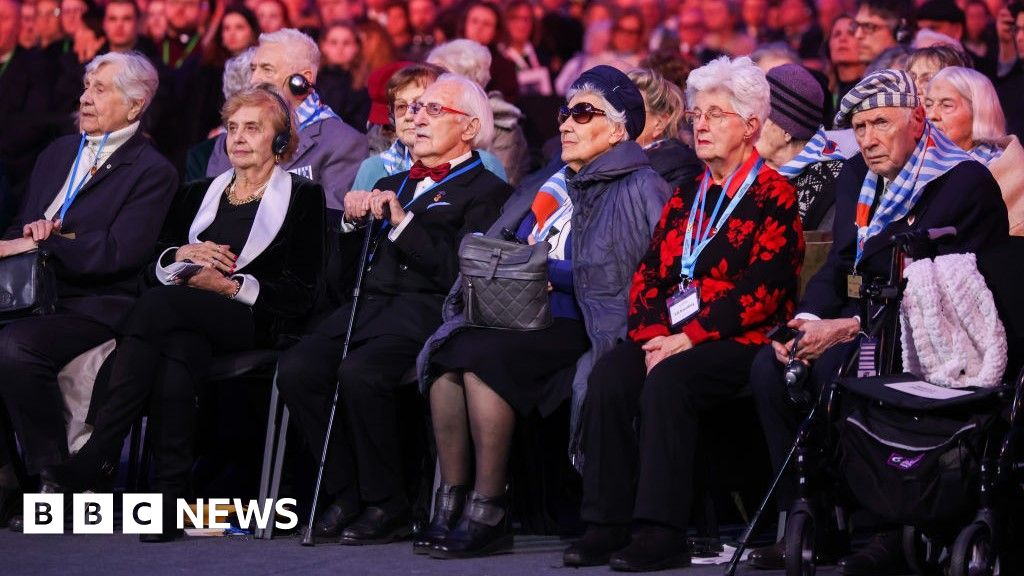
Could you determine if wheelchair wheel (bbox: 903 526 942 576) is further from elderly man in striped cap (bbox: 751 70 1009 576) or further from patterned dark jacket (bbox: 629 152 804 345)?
patterned dark jacket (bbox: 629 152 804 345)

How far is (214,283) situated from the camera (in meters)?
7.30

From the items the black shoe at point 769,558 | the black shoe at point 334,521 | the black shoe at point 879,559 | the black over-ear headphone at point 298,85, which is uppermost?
the black over-ear headphone at point 298,85

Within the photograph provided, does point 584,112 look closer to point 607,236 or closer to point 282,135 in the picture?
point 607,236

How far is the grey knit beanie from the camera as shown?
300 inches

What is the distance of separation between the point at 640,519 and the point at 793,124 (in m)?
2.16

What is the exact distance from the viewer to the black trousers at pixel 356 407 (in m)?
6.95

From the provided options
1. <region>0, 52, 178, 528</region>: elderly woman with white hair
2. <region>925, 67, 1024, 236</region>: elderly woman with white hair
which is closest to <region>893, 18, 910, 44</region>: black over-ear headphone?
<region>925, 67, 1024, 236</region>: elderly woman with white hair

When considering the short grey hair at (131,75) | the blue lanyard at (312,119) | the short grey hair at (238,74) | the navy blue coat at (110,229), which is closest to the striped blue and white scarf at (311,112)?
the blue lanyard at (312,119)

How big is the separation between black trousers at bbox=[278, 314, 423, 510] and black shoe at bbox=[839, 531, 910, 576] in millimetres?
1819

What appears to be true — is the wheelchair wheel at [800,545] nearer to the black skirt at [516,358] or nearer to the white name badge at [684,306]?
the white name badge at [684,306]

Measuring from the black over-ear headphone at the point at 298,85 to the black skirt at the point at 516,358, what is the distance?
101 inches

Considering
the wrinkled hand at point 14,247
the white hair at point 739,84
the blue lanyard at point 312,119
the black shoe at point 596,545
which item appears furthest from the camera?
the blue lanyard at point 312,119

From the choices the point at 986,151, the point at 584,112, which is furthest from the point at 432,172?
the point at 986,151

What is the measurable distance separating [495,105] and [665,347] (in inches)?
116
